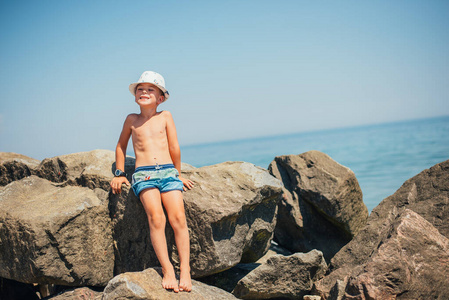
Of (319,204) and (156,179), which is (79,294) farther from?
(319,204)

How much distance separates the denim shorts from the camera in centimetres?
339

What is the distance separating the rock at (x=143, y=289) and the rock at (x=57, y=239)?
0.81m

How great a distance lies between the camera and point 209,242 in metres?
3.38

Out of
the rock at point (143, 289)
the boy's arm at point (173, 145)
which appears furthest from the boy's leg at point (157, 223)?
the boy's arm at point (173, 145)

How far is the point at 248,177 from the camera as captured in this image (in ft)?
12.9

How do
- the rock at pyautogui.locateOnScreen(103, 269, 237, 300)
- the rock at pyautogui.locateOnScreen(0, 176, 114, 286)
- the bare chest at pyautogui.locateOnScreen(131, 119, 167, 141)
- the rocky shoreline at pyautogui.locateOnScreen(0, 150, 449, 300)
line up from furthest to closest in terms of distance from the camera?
the bare chest at pyautogui.locateOnScreen(131, 119, 167, 141) → the rock at pyautogui.locateOnScreen(0, 176, 114, 286) → the rocky shoreline at pyautogui.locateOnScreen(0, 150, 449, 300) → the rock at pyautogui.locateOnScreen(103, 269, 237, 300)

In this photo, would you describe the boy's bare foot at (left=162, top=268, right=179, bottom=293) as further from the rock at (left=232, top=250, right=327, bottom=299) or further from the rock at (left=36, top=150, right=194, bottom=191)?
the rock at (left=36, top=150, right=194, bottom=191)

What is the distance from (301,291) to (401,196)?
1.68 m

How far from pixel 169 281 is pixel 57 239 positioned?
1.19 m

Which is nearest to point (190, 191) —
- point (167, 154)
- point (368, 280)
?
point (167, 154)

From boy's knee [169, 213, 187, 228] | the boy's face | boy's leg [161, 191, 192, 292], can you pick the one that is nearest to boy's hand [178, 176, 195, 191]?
boy's leg [161, 191, 192, 292]

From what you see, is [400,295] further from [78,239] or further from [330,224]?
[78,239]

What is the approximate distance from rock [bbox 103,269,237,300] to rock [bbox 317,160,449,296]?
139 centimetres

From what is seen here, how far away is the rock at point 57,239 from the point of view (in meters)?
3.25
